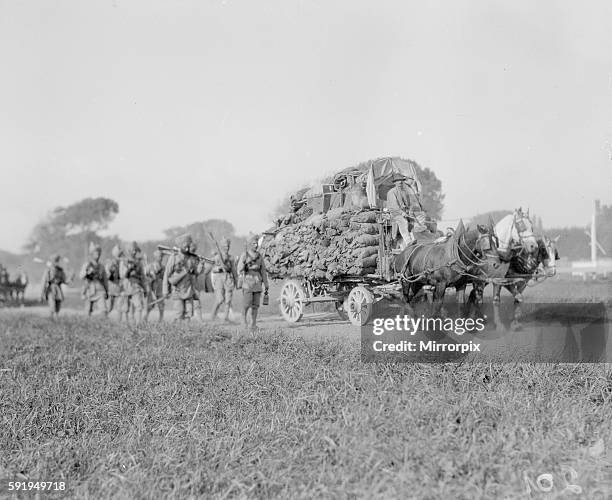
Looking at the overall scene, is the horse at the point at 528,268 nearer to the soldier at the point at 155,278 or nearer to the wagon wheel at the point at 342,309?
the wagon wheel at the point at 342,309

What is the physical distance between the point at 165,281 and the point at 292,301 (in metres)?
3.64

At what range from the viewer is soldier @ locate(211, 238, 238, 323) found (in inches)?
435

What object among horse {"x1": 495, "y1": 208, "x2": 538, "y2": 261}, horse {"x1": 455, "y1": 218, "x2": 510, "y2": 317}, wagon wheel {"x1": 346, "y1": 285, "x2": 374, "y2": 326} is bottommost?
wagon wheel {"x1": 346, "y1": 285, "x2": 374, "y2": 326}

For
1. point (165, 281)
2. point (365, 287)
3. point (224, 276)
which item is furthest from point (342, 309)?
point (165, 281)

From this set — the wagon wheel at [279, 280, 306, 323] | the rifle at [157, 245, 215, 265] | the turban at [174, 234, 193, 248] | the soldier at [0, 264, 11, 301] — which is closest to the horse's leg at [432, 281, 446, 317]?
the wagon wheel at [279, 280, 306, 323]

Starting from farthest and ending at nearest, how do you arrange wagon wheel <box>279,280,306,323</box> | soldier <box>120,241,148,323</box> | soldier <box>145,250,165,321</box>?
soldier <box>120,241,148,323</box>, soldier <box>145,250,165,321</box>, wagon wheel <box>279,280,306,323</box>

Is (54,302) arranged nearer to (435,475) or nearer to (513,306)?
(513,306)

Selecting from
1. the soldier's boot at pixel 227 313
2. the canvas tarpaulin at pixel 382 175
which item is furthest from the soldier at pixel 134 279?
the canvas tarpaulin at pixel 382 175

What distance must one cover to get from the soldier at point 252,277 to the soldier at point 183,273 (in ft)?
7.60

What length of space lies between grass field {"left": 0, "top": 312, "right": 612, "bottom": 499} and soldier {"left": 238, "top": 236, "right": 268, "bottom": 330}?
167 cm

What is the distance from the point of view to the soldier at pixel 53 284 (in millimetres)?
14992

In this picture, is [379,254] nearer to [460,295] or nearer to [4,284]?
[460,295]

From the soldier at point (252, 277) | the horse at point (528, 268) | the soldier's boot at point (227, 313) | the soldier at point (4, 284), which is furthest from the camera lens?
the soldier at point (4, 284)

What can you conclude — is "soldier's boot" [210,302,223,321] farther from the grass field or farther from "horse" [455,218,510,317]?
"horse" [455,218,510,317]
